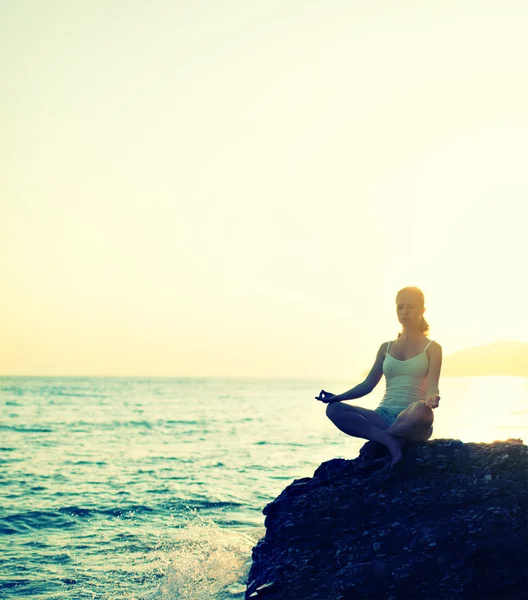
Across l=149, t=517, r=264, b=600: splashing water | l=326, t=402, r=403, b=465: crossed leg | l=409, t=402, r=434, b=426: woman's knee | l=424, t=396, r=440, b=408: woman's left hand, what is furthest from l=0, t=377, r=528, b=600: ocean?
l=424, t=396, r=440, b=408: woman's left hand

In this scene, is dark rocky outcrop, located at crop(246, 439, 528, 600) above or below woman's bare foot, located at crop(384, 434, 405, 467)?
below

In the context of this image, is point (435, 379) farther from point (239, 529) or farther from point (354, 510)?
point (239, 529)

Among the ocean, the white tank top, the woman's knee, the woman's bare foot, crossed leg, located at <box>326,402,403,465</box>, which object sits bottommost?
the ocean

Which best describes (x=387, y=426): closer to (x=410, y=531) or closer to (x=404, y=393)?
(x=404, y=393)

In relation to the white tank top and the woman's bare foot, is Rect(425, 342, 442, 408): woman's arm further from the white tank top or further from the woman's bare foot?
the woman's bare foot

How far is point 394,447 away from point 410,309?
6.02 ft

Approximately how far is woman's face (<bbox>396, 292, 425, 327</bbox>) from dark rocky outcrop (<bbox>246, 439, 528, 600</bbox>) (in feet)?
5.31

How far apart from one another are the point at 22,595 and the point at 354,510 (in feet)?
22.6

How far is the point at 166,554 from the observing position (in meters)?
13.6

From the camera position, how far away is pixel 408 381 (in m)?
8.22

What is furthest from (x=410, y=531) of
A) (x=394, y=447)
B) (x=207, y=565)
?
(x=207, y=565)

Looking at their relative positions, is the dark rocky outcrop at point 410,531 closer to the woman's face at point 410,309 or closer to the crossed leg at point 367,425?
the crossed leg at point 367,425

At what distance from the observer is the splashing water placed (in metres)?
10.6

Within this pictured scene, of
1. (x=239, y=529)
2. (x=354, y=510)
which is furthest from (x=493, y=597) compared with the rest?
(x=239, y=529)
